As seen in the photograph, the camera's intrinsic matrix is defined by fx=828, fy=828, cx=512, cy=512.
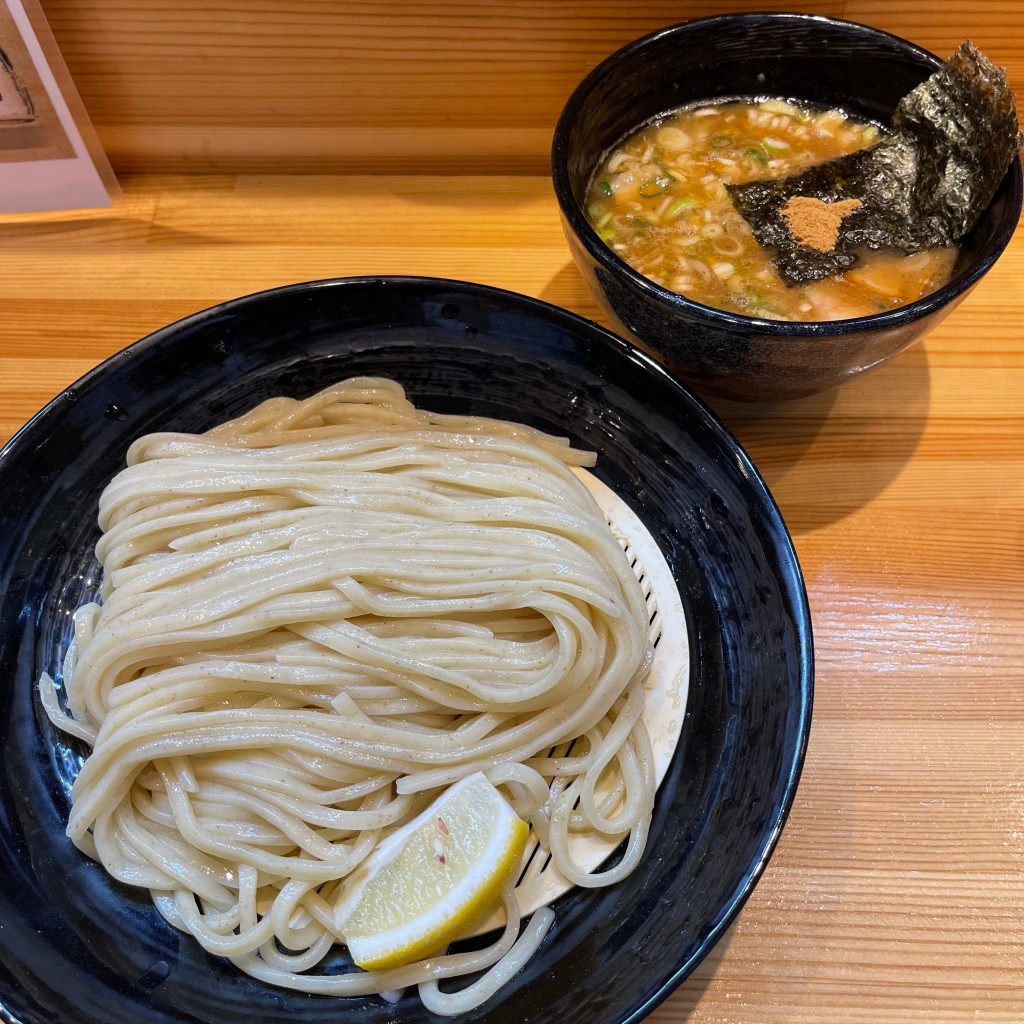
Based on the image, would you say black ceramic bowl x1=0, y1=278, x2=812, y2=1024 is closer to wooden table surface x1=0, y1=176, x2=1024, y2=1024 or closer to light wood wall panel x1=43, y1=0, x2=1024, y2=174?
wooden table surface x1=0, y1=176, x2=1024, y2=1024

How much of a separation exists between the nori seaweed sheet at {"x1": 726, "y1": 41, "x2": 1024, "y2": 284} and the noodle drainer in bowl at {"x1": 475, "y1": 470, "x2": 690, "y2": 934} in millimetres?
798

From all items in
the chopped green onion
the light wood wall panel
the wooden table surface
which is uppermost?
the light wood wall panel

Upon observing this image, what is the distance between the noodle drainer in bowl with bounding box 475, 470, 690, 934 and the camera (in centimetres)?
164

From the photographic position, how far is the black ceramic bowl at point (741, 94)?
6.07ft

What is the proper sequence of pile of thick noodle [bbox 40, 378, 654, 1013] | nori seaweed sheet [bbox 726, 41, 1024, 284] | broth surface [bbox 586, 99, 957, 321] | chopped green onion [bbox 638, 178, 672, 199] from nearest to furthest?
1. pile of thick noodle [bbox 40, 378, 654, 1013]
2. nori seaweed sheet [bbox 726, 41, 1024, 284]
3. broth surface [bbox 586, 99, 957, 321]
4. chopped green onion [bbox 638, 178, 672, 199]

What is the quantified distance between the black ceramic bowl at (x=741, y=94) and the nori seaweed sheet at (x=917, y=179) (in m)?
0.07

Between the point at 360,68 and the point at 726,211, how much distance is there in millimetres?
1237

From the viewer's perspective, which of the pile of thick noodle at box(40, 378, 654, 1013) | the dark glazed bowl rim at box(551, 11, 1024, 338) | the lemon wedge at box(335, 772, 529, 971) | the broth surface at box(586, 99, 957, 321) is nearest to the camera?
the lemon wedge at box(335, 772, 529, 971)

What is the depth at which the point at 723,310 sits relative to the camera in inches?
73.9

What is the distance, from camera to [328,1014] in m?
1.53

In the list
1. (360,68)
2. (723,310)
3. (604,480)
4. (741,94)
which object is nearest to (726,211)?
(741,94)

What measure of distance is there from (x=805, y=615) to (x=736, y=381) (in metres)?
0.65

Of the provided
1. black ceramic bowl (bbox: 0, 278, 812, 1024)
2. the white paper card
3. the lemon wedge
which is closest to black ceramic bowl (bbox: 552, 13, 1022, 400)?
black ceramic bowl (bbox: 0, 278, 812, 1024)

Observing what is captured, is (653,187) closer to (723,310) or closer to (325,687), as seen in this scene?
(723,310)
